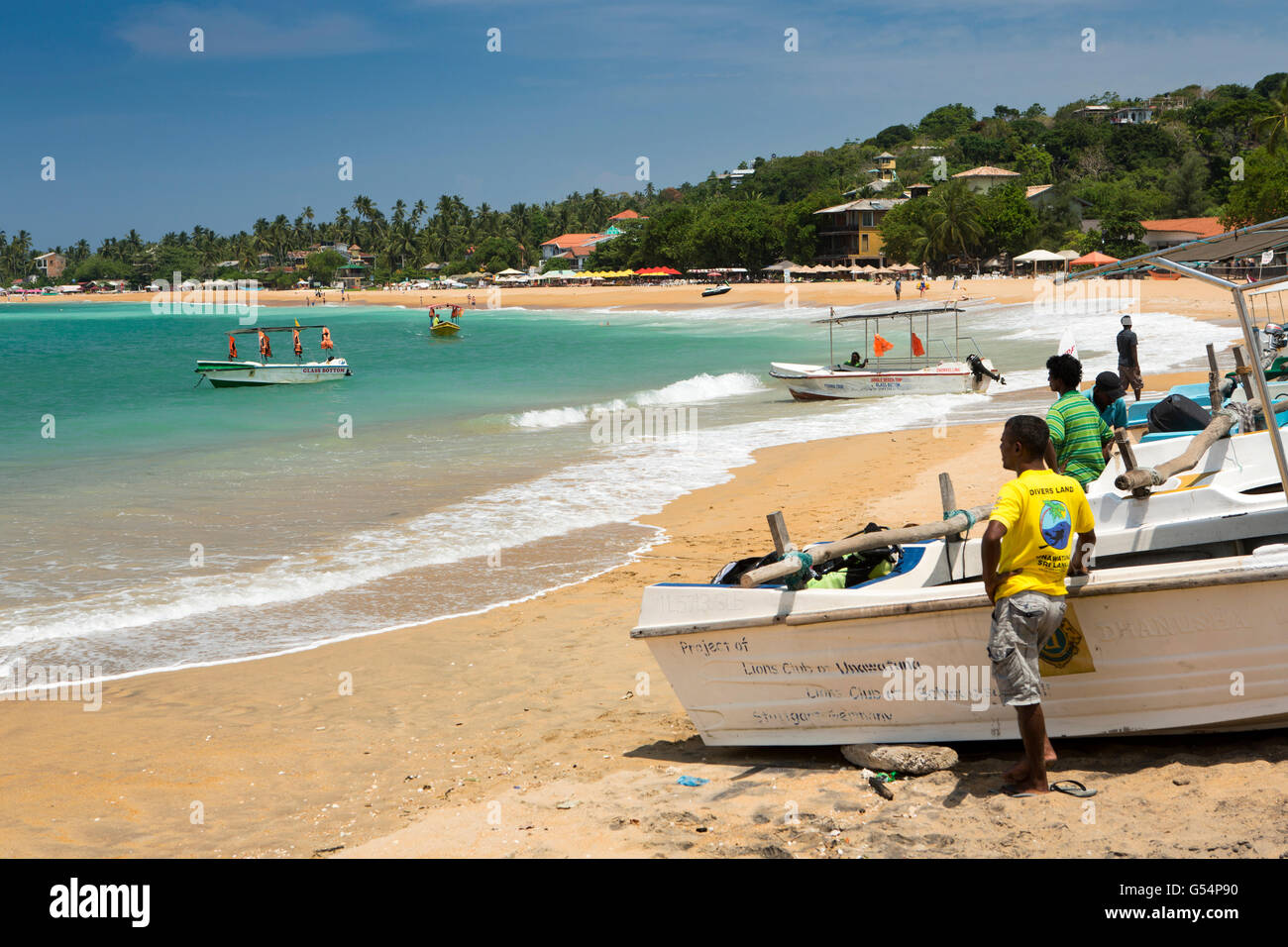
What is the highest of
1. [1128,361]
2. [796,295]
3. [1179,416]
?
[796,295]

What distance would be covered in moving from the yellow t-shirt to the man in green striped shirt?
1.59 m

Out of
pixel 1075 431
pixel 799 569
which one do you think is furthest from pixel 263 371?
pixel 799 569

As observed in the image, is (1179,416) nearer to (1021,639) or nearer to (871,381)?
(1021,639)

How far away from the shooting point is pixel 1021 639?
184 inches

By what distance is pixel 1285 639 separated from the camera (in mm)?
4840

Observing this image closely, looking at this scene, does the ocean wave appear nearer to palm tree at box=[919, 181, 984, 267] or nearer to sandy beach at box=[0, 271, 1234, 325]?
sandy beach at box=[0, 271, 1234, 325]

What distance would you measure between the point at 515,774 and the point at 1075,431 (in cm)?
385

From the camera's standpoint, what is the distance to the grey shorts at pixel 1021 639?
4637 millimetres

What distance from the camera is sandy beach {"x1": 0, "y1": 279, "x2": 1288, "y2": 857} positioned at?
4672mm

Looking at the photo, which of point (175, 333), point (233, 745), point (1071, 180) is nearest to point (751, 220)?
point (1071, 180)

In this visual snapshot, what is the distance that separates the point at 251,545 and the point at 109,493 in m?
5.38

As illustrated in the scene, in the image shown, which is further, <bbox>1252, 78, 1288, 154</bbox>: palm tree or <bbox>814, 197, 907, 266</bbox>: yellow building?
<bbox>814, 197, 907, 266</bbox>: yellow building

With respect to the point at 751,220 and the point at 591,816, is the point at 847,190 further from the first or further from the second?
the point at 591,816

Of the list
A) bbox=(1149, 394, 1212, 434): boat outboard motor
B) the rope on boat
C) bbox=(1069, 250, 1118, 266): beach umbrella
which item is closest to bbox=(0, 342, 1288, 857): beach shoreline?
the rope on boat
